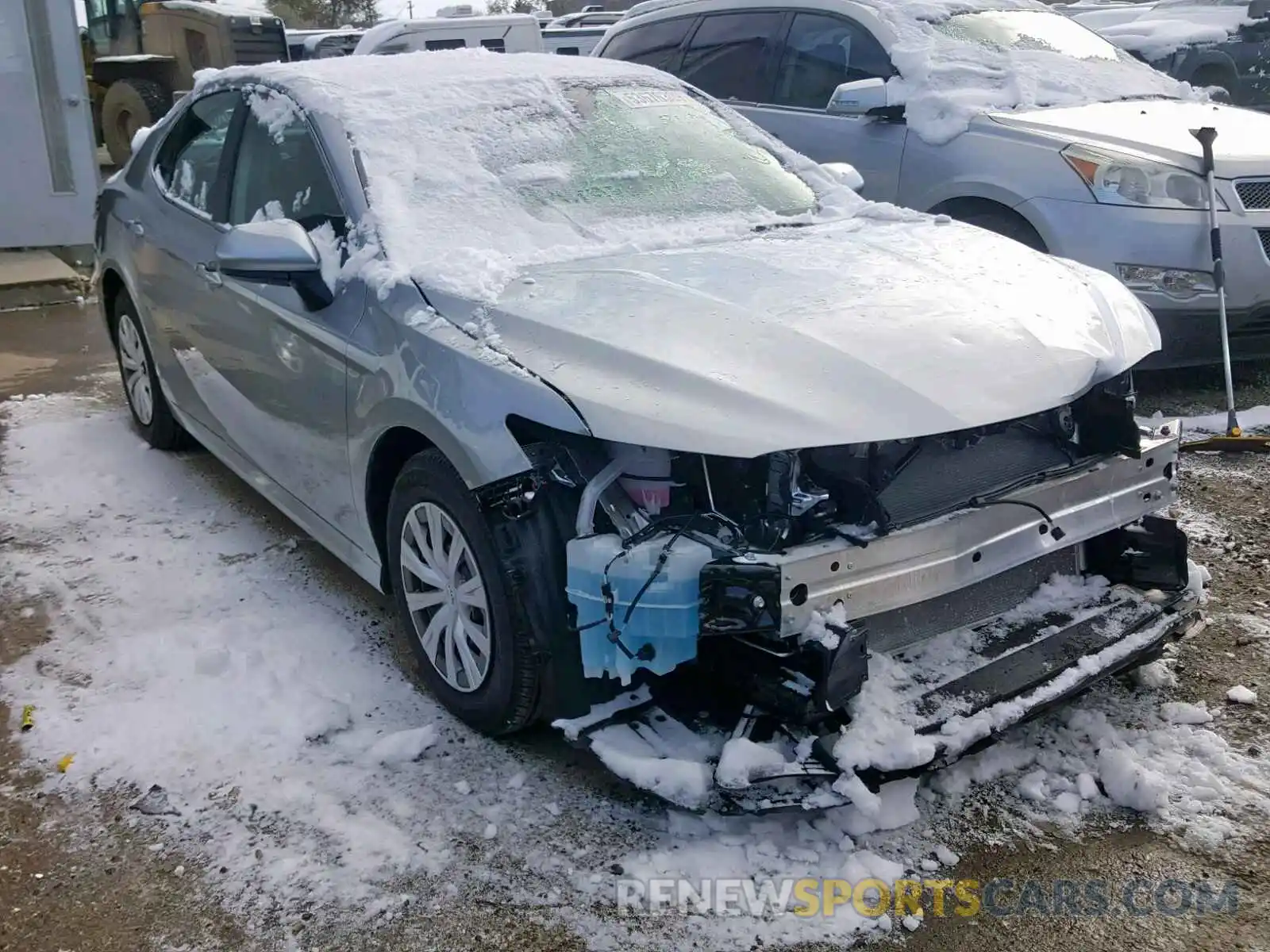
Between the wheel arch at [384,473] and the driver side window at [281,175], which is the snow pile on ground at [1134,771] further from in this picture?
the driver side window at [281,175]

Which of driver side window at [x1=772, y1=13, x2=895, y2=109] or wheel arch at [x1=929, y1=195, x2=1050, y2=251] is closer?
wheel arch at [x1=929, y1=195, x2=1050, y2=251]

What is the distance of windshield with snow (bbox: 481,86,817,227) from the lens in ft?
12.0

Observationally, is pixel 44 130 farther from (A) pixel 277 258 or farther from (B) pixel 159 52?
(A) pixel 277 258

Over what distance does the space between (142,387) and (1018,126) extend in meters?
4.44

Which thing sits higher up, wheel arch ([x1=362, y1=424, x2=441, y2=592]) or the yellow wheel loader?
the yellow wheel loader

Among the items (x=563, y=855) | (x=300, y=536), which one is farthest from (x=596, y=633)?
(x=300, y=536)

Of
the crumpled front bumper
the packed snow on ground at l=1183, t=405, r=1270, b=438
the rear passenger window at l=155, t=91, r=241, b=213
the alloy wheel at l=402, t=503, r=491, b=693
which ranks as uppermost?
the rear passenger window at l=155, t=91, r=241, b=213

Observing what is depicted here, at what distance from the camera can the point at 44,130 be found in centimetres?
968

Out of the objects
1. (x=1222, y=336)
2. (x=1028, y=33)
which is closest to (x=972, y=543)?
(x=1222, y=336)

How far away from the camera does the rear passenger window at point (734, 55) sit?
6.94 meters

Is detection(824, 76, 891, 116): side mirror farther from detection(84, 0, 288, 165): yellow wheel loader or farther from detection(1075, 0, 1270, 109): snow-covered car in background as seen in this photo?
detection(84, 0, 288, 165): yellow wheel loader

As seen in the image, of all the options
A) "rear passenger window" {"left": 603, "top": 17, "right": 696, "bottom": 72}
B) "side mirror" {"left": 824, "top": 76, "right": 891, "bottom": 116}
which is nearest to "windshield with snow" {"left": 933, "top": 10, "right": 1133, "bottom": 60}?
"side mirror" {"left": 824, "top": 76, "right": 891, "bottom": 116}

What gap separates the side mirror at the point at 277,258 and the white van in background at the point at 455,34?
10.9 m

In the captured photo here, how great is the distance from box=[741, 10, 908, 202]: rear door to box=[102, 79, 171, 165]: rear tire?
11.1m
